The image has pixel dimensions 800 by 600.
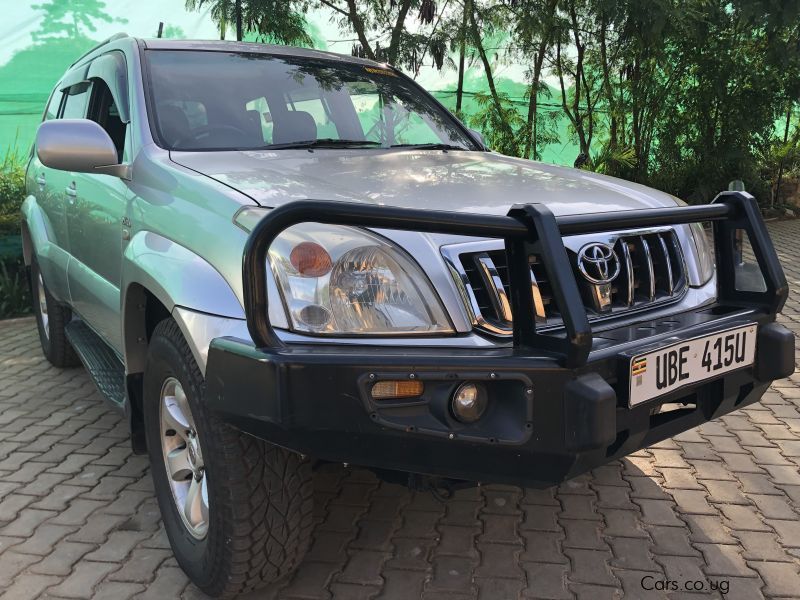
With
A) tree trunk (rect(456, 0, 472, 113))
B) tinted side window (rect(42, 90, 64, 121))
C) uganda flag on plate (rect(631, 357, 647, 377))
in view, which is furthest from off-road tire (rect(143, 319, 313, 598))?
tree trunk (rect(456, 0, 472, 113))

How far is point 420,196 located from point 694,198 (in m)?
8.96

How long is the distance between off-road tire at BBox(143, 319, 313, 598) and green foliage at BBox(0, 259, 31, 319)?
475cm

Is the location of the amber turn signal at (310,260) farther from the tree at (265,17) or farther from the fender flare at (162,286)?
the tree at (265,17)

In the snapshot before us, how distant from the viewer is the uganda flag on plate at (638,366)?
1.83 m

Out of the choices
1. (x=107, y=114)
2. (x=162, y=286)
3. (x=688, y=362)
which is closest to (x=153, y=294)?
(x=162, y=286)

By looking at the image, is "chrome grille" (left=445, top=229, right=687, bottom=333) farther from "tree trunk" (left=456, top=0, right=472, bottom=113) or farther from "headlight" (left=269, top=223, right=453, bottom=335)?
"tree trunk" (left=456, top=0, right=472, bottom=113)

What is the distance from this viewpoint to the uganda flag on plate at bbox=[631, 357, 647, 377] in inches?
72.0

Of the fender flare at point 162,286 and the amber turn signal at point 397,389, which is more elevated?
the fender flare at point 162,286

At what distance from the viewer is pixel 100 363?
3266mm

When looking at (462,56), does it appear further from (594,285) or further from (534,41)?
(594,285)

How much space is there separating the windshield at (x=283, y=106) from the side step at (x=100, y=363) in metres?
1.00

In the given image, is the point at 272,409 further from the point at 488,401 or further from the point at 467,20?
the point at 467,20

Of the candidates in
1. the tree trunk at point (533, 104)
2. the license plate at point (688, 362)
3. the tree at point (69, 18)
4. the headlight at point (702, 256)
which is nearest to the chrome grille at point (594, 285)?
the headlight at point (702, 256)

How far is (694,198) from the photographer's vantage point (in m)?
10.1
